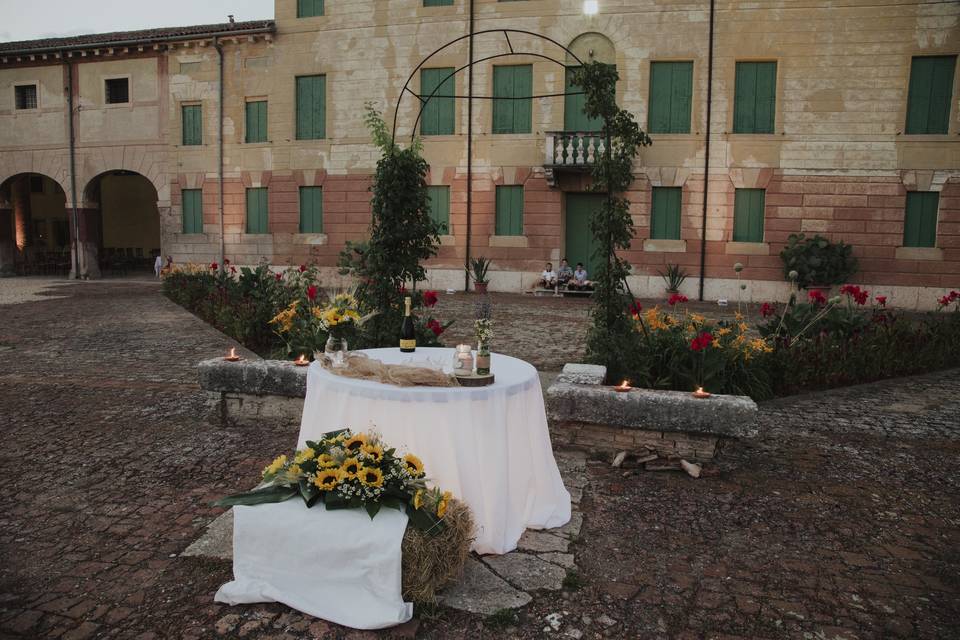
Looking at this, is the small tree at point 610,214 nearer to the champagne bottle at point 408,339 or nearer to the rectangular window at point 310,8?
the champagne bottle at point 408,339

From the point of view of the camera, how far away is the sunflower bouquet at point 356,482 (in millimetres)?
3158

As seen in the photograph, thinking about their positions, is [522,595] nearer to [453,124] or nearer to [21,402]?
[21,402]

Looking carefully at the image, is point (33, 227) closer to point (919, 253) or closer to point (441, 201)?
point (441, 201)

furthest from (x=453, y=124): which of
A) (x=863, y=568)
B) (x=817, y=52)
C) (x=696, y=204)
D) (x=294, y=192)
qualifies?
(x=863, y=568)

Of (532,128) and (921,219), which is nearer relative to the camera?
(921,219)

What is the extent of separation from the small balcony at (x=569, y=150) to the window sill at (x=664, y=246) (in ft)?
8.19

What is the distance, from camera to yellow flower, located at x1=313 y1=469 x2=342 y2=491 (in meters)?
3.18

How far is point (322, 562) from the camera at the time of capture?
3090mm

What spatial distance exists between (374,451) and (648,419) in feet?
8.32

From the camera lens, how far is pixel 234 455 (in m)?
5.28

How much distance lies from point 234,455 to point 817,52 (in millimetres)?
16420

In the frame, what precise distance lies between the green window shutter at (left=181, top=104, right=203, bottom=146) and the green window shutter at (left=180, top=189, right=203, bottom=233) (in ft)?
4.92

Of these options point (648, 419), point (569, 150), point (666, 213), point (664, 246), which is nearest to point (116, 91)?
point (569, 150)

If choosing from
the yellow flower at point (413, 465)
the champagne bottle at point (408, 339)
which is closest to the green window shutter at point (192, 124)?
the champagne bottle at point (408, 339)
